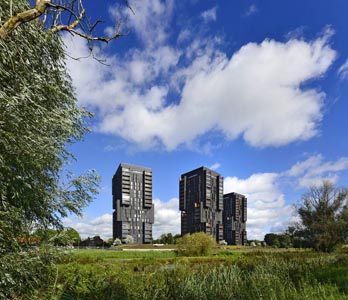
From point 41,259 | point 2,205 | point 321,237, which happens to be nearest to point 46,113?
point 2,205

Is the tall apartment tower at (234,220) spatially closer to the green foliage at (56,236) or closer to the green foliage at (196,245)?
the green foliage at (196,245)

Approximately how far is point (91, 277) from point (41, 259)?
2.15 meters

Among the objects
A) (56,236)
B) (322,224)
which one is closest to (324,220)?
(322,224)

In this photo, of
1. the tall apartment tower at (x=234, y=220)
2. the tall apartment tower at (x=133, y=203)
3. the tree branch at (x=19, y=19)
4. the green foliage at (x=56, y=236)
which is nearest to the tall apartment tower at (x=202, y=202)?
the tall apartment tower at (x=234, y=220)

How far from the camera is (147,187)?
116m

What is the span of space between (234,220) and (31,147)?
126989mm

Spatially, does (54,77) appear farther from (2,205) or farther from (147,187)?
(147,187)

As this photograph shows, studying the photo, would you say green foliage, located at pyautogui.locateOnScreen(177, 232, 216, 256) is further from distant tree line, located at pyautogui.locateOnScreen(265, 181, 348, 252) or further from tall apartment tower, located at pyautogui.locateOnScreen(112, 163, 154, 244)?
tall apartment tower, located at pyautogui.locateOnScreen(112, 163, 154, 244)

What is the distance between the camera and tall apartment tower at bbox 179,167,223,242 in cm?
10894

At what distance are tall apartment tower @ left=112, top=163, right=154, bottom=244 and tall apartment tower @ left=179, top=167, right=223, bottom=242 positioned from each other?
12588 millimetres

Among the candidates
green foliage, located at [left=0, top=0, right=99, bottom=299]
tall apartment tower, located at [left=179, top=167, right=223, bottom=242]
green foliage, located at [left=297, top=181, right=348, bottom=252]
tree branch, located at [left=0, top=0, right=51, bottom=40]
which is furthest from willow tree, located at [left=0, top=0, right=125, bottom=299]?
tall apartment tower, located at [left=179, top=167, right=223, bottom=242]

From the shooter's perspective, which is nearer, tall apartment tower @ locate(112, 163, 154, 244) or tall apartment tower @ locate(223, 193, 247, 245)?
tall apartment tower @ locate(112, 163, 154, 244)

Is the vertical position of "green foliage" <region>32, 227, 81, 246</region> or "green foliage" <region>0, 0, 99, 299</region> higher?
"green foliage" <region>0, 0, 99, 299</region>

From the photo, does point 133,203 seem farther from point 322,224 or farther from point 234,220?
point 322,224
